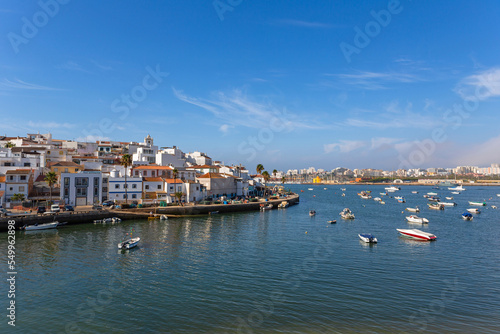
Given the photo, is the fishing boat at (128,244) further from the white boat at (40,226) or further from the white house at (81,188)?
the white house at (81,188)

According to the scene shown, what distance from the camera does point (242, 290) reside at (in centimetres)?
2522

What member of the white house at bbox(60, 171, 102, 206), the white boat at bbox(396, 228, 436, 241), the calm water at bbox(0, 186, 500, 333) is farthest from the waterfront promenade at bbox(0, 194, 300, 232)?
the white boat at bbox(396, 228, 436, 241)

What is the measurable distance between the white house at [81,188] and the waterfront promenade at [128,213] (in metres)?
9.88

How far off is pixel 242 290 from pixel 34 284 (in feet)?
59.1

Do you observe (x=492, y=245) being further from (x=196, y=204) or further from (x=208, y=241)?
(x=196, y=204)

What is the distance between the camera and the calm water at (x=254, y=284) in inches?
784

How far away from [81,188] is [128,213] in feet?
47.3

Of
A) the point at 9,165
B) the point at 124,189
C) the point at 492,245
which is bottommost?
the point at 492,245

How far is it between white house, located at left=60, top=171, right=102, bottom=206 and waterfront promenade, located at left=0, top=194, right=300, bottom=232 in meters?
9.88

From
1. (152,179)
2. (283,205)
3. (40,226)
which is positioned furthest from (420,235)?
(40,226)

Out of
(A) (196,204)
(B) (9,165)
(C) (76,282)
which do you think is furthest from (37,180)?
(C) (76,282)

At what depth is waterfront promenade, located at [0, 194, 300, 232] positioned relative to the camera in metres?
52.9

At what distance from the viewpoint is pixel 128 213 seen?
6412 cm

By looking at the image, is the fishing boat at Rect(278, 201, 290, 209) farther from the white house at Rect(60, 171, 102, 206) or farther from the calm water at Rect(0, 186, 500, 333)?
the white house at Rect(60, 171, 102, 206)
